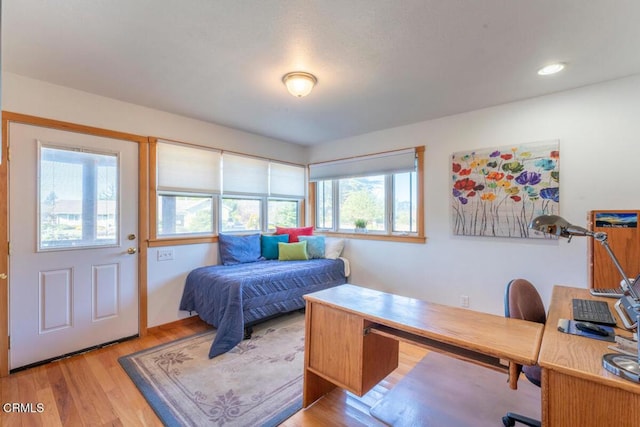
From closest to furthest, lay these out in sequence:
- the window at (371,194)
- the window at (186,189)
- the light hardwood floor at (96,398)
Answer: the light hardwood floor at (96,398)
the window at (186,189)
the window at (371,194)

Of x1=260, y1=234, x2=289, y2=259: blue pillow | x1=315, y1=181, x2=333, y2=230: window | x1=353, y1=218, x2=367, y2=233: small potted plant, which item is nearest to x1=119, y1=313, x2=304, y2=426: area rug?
x1=260, y1=234, x2=289, y2=259: blue pillow

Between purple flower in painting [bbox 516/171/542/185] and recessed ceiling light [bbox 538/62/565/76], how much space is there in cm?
90

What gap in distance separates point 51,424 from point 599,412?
276 centimetres

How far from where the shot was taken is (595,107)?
8.21 ft

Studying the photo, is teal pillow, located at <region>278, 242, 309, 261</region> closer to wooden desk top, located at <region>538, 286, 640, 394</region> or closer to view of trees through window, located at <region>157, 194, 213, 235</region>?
view of trees through window, located at <region>157, 194, 213, 235</region>

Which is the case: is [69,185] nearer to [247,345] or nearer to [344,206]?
[247,345]

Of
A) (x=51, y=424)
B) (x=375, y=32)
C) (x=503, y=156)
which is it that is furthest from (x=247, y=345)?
(x=503, y=156)

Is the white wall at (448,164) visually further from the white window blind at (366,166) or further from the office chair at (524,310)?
the office chair at (524,310)

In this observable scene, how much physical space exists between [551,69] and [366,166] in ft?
7.06

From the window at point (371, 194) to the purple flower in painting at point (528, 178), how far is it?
3.36ft

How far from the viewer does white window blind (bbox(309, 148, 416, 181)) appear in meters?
3.62

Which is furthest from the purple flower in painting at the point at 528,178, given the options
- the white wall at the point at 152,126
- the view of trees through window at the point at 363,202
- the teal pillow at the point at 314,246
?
the white wall at the point at 152,126

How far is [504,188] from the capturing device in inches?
115

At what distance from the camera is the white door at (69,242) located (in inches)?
93.2
